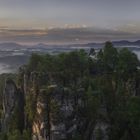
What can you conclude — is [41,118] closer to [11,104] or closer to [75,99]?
[75,99]

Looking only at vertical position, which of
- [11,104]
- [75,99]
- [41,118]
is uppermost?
[75,99]

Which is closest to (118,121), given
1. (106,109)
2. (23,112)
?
(106,109)

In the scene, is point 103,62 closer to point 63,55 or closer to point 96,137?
point 63,55

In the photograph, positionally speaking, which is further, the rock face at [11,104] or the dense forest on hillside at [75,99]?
the rock face at [11,104]

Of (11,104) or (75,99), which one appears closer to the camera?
(75,99)

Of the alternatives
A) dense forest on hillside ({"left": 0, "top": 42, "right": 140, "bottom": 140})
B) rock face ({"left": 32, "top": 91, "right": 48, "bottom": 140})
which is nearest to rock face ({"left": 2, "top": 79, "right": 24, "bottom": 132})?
dense forest on hillside ({"left": 0, "top": 42, "right": 140, "bottom": 140})

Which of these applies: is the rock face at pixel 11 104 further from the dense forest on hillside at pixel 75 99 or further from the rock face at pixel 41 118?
the rock face at pixel 41 118

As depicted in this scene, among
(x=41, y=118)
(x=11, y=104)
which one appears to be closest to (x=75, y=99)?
(x=41, y=118)

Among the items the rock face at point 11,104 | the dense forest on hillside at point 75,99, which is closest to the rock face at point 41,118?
the dense forest on hillside at point 75,99
